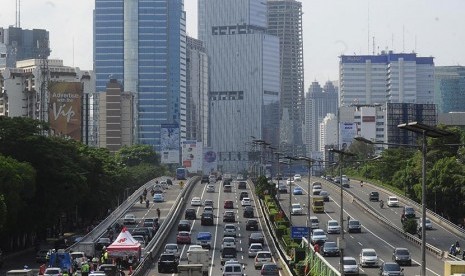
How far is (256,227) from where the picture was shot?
106 meters

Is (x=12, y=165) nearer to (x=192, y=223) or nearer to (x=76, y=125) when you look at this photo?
(x=192, y=223)

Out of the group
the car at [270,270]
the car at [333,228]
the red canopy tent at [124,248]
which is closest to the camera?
the car at [270,270]

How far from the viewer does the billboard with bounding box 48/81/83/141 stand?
196 meters

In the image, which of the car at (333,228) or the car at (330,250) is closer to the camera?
the car at (330,250)

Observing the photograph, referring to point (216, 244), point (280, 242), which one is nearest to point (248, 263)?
point (280, 242)

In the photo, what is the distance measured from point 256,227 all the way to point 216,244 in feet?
39.1

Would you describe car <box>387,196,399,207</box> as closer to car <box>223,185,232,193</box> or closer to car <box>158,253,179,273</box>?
car <box>223,185,232,193</box>

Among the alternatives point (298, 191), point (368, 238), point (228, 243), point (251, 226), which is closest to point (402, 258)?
point (228, 243)

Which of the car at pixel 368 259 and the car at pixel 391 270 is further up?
the car at pixel 391 270

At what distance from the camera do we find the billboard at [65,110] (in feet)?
644

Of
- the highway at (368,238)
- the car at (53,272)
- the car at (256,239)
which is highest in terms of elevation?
the car at (53,272)

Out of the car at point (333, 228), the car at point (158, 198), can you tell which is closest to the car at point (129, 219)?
the car at point (333, 228)

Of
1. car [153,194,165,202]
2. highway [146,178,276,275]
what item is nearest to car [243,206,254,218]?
highway [146,178,276,275]

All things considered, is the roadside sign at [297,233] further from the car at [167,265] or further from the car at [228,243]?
the car at [167,265]
